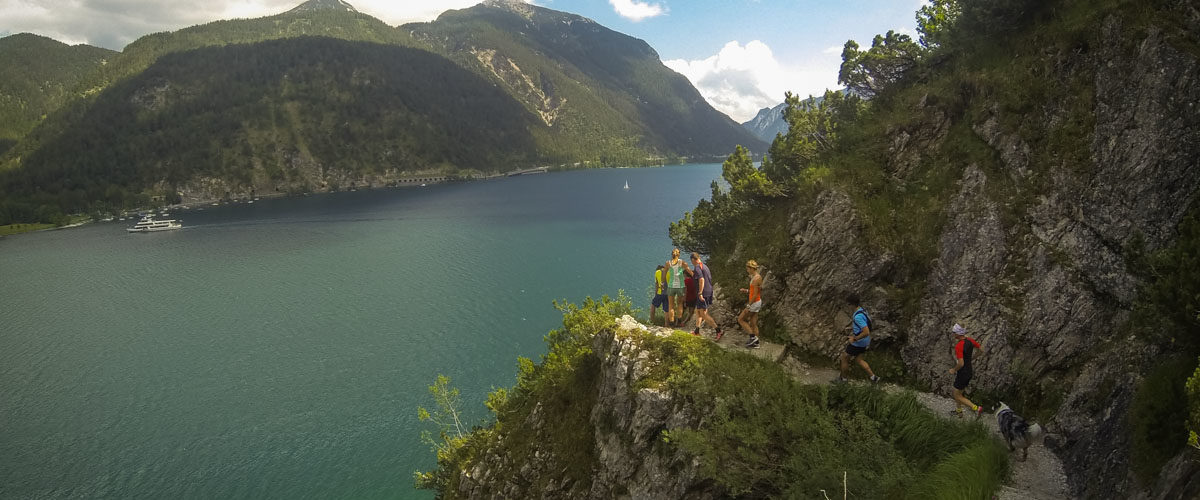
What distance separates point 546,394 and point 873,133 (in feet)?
56.1

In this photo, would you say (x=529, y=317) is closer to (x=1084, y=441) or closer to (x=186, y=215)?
(x=1084, y=441)

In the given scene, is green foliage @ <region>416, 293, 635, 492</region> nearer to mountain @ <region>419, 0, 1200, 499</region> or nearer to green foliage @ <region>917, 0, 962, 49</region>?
mountain @ <region>419, 0, 1200, 499</region>

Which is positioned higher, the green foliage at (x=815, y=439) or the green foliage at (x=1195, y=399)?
the green foliage at (x=1195, y=399)

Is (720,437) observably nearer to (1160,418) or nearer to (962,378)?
(962,378)

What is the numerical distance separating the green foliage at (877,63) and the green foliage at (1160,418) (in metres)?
20.2

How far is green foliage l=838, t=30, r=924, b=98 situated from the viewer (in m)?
26.6

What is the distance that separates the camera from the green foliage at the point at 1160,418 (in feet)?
26.7

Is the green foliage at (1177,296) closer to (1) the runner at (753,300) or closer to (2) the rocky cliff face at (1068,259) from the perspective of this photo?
(2) the rocky cliff face at (1068,259)

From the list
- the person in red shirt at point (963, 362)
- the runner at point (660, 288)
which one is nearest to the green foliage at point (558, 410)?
the runner at point (660, 288)

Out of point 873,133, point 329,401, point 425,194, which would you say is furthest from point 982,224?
point 425,194

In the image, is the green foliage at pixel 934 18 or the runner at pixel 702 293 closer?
the runner at pixel 702 293

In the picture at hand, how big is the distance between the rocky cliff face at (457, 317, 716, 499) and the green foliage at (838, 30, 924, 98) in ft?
66.4

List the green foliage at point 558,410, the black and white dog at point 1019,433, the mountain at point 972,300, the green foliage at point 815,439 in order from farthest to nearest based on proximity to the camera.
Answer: the green foliage at point 558,410 < the black and white dog at point 1019,433 < the green foliage at point 815,439 < the mountain at point 972,300

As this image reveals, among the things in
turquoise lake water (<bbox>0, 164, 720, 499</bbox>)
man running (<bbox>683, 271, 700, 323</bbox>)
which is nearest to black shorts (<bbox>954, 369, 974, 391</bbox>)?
man running (<bbox>683, 271, 700, 323</bbox>)
